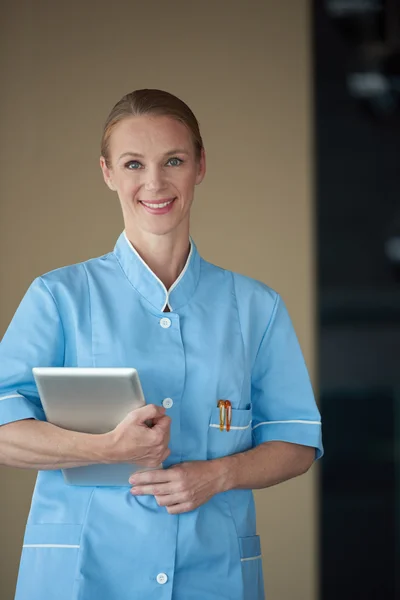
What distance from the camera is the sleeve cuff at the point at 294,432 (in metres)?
1.79

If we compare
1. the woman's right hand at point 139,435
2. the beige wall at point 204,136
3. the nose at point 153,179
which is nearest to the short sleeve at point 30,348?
the woman's right hand at point 139,435

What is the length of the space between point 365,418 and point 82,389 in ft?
19.8

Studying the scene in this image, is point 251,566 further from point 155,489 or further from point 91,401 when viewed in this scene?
point 91,401

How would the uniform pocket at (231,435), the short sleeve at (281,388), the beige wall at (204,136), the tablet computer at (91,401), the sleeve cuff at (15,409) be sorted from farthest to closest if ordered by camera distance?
the beige wall at (204,136) → the short sleeve at (281,388) → the uniform pocket at (231,435) → the sleeve cuff at (15,409) → the tablet computer at (91,401)

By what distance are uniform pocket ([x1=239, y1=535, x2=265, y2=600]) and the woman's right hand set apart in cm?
32

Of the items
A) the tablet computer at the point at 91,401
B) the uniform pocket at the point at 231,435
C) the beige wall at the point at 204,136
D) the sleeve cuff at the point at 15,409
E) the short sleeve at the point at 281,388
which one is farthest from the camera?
the beige wall at the point at 204,136

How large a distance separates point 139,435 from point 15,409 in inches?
9.4

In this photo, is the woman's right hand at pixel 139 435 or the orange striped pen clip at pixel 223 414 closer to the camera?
the woman's right hand at pixel 139 435

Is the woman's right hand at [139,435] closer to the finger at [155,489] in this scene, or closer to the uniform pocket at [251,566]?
the finger at [155,489]

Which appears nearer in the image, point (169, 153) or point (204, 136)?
point (169, 153)

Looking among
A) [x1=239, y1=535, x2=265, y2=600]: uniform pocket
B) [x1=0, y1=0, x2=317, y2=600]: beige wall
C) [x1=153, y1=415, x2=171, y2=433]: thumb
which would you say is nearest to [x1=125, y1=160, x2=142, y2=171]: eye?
[x1=153, y1=415, x2=171, y2=433]: thumb

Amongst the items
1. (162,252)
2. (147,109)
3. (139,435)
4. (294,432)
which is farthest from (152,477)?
(147,109)

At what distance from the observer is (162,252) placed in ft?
5.95

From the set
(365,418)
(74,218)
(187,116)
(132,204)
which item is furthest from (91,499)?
(365,418)
